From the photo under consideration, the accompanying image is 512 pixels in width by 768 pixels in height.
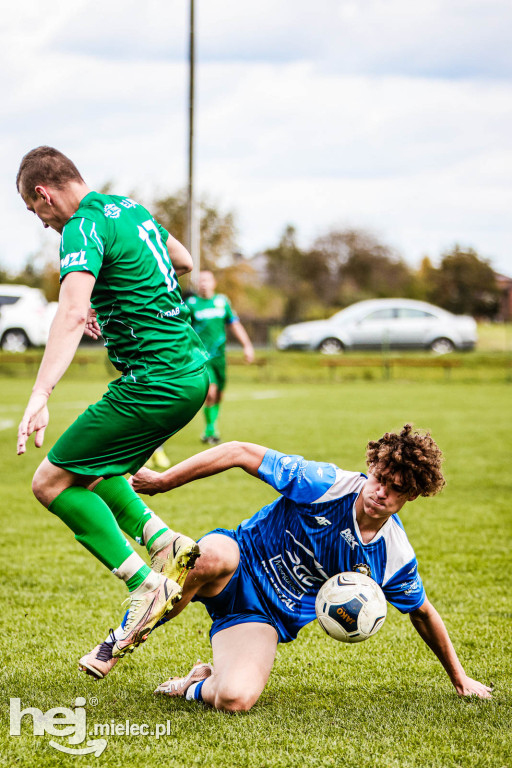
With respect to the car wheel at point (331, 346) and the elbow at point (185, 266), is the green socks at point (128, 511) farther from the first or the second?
the car wheel at point (331, 346)

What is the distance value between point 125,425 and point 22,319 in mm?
22940

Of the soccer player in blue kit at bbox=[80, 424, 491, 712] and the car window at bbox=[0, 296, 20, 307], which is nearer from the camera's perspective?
the soccer player in blue kit at bbox=[80, 424, 491, 712]

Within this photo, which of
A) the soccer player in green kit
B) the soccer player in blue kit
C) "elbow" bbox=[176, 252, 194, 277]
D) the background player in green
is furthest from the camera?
the background player in green

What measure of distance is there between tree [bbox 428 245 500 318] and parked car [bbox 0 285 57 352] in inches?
1052

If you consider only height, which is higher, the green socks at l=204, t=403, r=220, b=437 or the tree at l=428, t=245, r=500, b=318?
the tree at l=428, t=245, r=500, b=318

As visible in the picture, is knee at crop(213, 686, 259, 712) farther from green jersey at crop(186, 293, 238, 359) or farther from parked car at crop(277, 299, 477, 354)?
parked car at crop(277, 299, 477, 354)

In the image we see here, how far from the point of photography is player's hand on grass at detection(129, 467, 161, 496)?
3.46 meters

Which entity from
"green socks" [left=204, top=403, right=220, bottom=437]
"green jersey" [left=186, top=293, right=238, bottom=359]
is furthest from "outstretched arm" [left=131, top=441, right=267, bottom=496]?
"green jersey" [left=186, top=293, right=238, bottom=359]

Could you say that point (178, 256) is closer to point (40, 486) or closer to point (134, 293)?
point (134, 293)

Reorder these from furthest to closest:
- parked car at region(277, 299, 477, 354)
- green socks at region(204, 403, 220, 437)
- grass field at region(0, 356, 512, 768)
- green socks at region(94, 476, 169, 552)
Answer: parked car at region(277, 299, 477, 354) < green socks at region(204, 403, 220, 437) < green socks at region(94, 476, 169, 552) < grass field at region(0, 356, 512, 768)

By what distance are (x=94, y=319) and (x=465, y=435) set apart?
32.5ft

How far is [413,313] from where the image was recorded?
25.4 m

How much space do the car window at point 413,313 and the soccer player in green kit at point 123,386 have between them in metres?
22.4

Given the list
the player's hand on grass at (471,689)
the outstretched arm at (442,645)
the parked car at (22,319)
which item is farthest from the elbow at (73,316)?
the parked car at (22,319)
